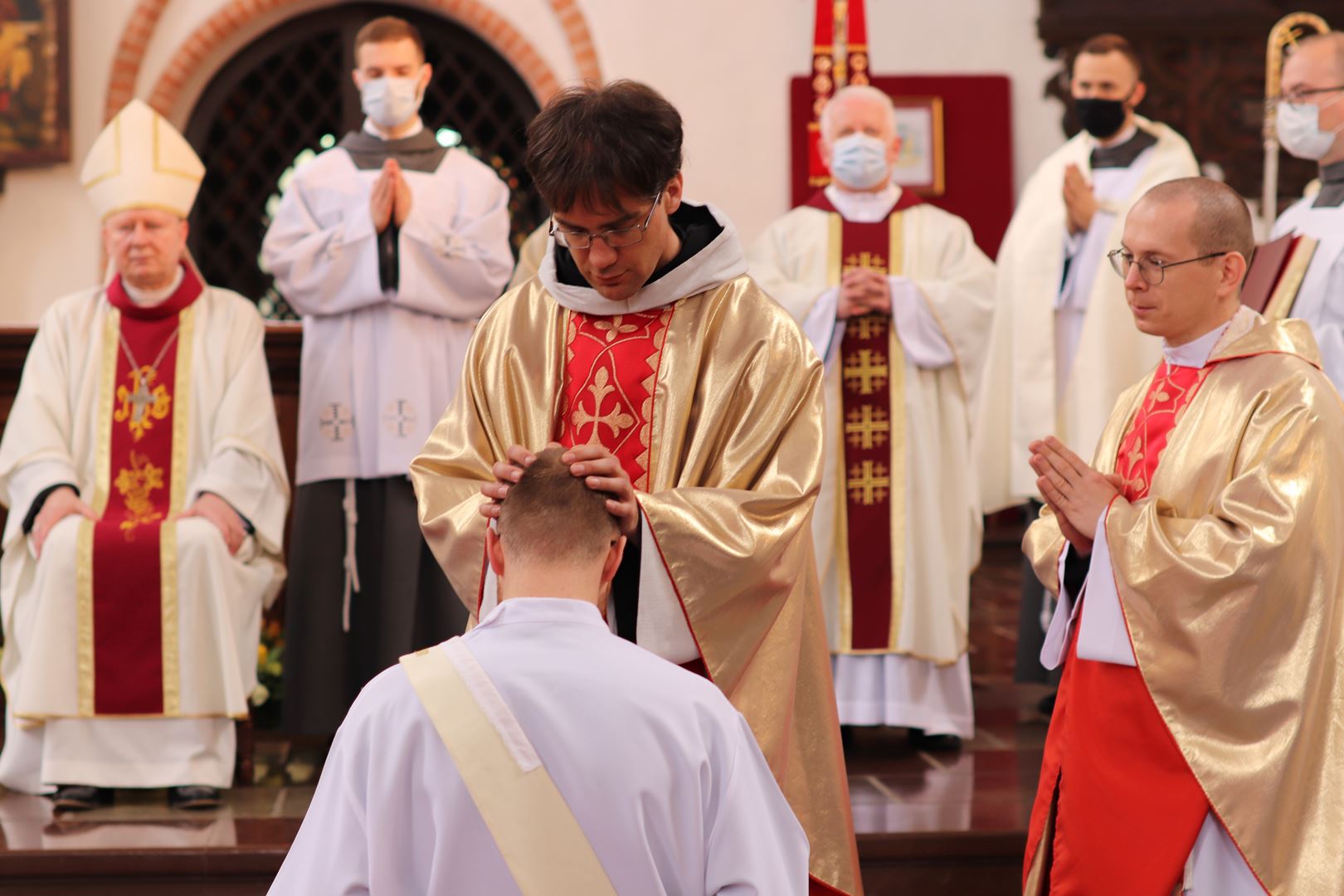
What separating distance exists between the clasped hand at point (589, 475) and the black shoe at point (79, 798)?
2.48 m

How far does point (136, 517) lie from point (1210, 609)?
3.27 m

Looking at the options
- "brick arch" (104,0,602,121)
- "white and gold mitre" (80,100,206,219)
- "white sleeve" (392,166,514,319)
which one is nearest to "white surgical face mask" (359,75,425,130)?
"white sleeve" (392,166,514,319)

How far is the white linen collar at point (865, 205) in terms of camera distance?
5.50m

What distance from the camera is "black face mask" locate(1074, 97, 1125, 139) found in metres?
5.93

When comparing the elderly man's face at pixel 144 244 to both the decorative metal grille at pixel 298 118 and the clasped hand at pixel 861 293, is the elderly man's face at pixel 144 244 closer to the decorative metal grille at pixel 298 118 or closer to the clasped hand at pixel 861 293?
the clasped hand at pixel 861 293

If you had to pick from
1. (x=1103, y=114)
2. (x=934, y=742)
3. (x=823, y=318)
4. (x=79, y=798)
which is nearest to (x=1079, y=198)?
(x=1103, y=114)

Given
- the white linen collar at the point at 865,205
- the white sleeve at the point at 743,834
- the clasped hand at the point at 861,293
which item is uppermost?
the white linen collar at the point at 865,205

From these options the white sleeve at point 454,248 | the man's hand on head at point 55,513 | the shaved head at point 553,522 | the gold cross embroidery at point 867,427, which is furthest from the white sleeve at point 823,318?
the shaved head at point 553,522

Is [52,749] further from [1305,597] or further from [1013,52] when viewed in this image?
[1013,52]

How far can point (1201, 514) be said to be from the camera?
320cm

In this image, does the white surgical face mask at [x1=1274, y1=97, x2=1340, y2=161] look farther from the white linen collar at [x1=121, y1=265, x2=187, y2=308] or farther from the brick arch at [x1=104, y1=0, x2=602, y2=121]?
the brick arch at [x1=104, y1=0, x2=602, y2=121]

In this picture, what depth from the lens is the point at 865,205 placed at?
5.51m

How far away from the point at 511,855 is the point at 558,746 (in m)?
0.13

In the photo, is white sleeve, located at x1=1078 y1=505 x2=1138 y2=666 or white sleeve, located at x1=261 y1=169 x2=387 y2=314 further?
white sleeve, located at x1=261 y1=169 x2=387 y2=314
